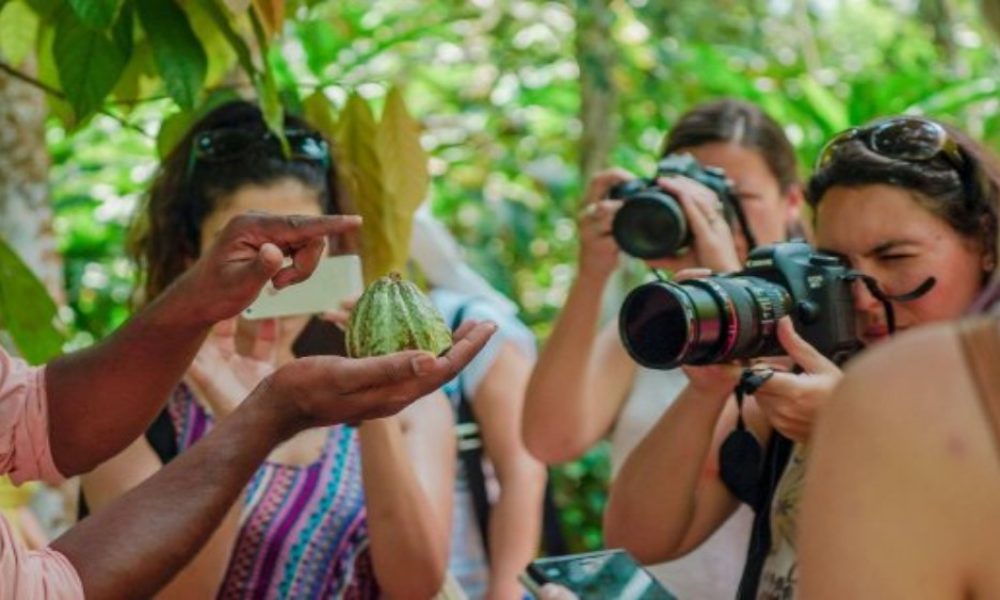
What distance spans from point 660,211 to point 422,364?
107cm

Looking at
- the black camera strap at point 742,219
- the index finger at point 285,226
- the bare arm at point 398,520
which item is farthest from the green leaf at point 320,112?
the index finger at point 285,226

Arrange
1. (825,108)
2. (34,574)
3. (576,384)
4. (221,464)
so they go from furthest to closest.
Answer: (825,108), (576,384), (221,464), (34,574)

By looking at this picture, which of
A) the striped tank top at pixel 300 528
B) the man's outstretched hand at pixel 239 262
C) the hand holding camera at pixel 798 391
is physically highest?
the man's outstretched hand at pixel 239 262

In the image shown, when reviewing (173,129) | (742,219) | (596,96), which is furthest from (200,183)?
(596,96)

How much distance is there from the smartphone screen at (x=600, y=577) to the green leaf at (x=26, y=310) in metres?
1.01

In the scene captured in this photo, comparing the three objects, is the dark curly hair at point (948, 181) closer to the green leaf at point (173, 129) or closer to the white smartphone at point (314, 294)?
the white smartphone at point (314, 294)

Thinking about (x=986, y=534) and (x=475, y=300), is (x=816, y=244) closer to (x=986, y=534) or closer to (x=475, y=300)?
(x=475, y=300)

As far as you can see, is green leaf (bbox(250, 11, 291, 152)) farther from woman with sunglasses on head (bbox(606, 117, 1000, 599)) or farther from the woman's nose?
the woman's nose

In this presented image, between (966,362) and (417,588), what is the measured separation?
5.08ft

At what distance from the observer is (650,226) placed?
2771mm

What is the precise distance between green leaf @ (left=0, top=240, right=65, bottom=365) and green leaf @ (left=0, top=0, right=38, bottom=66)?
1.41 ft

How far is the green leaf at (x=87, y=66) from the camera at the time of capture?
2367 millimetres

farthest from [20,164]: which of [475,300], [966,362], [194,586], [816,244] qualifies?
[966,362]

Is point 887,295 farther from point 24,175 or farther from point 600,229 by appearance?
point 24,175
